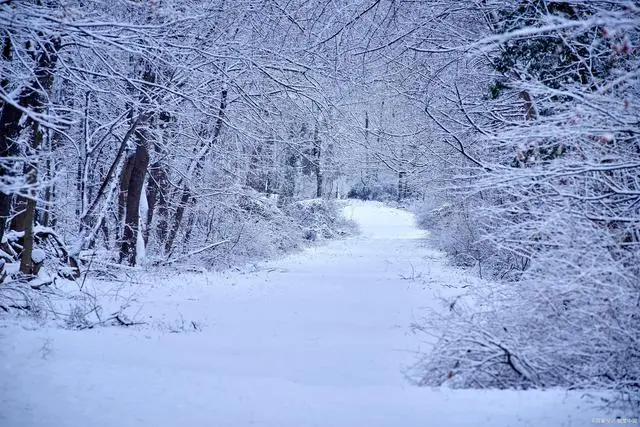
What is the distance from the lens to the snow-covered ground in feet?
12.4

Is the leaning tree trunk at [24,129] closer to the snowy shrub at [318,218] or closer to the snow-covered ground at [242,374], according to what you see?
the snow-covered ground at [242,374]

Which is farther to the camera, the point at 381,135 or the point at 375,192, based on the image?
the point at 375,192

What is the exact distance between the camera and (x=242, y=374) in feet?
16.2

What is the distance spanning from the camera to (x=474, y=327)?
4742 mm

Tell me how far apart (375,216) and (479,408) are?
36.7m

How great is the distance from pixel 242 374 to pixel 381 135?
7427 millimetres

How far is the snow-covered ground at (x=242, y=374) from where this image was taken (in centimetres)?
379

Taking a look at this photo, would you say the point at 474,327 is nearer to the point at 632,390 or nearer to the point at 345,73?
the point at 632,390

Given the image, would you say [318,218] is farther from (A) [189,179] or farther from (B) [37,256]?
(B) [37,256]

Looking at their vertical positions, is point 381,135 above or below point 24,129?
above

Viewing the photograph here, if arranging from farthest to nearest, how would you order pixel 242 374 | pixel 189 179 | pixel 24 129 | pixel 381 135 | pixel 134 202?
pixel 189 179 < pixel 134 202 < pixel 381 135 < pixel 24 129 < pixel 242 374

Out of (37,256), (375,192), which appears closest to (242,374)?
(37,256)

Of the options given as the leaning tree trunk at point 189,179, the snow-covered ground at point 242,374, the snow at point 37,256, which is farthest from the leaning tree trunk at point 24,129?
the leaning tree trunk at point 189,179

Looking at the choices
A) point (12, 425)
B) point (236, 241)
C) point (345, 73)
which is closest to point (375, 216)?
point (236, 241)
